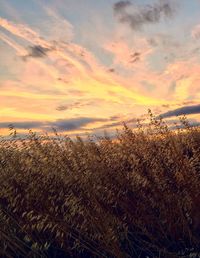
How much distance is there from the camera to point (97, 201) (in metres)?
6.87

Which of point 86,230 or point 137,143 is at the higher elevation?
point 137,143

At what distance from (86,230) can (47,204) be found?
0.71 meters

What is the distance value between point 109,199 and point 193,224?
1.50m

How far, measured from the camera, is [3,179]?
21.1 feet

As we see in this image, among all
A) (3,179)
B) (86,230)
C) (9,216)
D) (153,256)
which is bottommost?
(153,256)

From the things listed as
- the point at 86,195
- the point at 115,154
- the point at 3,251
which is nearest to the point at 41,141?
the point at 115,154

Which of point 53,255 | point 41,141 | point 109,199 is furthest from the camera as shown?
point 41,141

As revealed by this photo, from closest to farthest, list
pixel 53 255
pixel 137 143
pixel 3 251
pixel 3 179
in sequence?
pixel 3 251
pixel 3 179
pixel 53 255
pixel 137 143

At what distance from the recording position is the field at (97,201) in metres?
6.39

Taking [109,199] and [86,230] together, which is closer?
[86,230]

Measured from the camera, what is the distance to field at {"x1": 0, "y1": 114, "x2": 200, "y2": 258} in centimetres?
A: 639

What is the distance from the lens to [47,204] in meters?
6.50

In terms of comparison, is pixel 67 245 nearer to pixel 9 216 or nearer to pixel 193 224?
pixel 9 216

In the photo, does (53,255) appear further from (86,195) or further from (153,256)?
(153,256)
